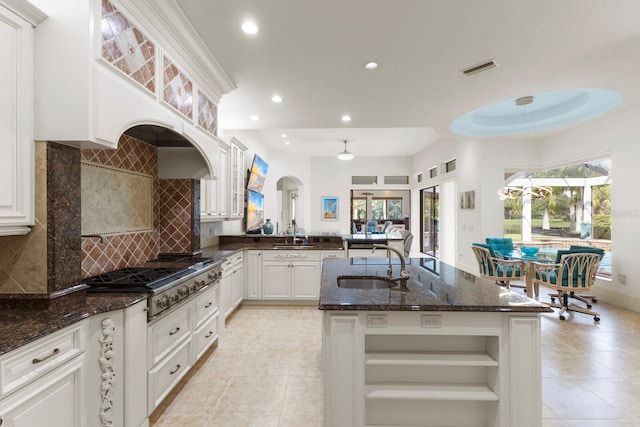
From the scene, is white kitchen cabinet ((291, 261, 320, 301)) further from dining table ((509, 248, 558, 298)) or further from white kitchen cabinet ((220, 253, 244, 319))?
dining table ((509, 248, 558, 298))

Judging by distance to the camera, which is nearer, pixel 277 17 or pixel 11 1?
pixel 11 1

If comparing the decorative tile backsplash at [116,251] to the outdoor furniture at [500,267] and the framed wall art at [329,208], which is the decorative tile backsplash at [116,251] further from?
the framed wall art at [329,208]

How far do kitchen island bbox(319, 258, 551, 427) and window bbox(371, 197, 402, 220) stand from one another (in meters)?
9.18

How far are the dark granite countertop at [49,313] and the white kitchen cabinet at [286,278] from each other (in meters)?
2.65

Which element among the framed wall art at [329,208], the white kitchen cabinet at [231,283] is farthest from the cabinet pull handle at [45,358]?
the framed wall art at [329,208]

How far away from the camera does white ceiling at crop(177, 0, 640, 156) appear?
6.66ft

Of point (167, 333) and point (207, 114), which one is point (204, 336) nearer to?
point (167, 333)

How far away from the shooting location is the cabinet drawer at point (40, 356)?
1062 millimetres

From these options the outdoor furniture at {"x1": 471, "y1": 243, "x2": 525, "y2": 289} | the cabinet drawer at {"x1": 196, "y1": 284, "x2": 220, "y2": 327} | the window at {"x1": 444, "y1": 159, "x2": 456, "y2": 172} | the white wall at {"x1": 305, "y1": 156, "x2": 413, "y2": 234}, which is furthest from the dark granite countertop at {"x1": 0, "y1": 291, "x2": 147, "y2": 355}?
the white wall at {"x1": 305, "y1": 156, "x2": 413, "y2": 234}

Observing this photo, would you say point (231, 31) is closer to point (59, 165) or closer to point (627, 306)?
point (59, 165)

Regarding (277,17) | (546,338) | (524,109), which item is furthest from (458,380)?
(524,109)

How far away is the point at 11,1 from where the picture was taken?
1.30 meters

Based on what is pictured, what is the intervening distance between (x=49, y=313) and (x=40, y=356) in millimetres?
244

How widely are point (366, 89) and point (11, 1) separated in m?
2.79
